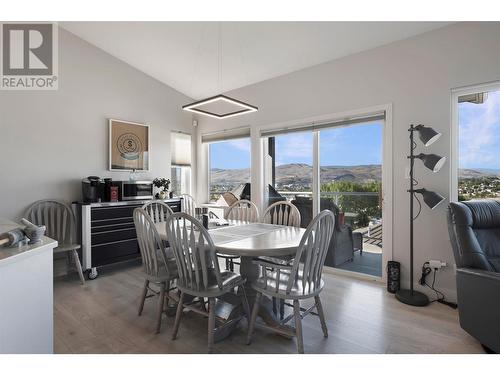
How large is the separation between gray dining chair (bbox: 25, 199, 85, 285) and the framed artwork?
2.70 feet

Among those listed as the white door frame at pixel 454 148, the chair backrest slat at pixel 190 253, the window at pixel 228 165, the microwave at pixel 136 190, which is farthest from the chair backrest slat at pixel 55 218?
the white door frame at pixel 454 148

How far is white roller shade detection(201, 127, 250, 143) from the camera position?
4297 millimetres

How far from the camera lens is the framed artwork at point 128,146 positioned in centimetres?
390

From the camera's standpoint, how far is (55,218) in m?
3.36

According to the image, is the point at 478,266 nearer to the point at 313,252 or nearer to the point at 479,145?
Answer: the point at 313,252

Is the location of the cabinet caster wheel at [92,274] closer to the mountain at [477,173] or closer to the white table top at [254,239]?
the white table top at [254,239]

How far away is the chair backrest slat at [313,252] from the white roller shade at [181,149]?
3.51m

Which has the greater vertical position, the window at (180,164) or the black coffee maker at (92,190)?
the window at (180,164)

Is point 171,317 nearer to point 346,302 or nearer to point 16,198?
point 346,302

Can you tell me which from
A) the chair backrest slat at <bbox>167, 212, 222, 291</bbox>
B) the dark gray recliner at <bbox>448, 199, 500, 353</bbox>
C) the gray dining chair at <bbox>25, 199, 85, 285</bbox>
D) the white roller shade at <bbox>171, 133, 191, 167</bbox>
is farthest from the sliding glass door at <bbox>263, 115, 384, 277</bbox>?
the gray dining chair at <bbox>25, 199, 85, 285</bbox>

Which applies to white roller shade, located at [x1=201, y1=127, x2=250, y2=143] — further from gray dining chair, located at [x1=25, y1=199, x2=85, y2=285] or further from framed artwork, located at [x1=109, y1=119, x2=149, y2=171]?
gray dining chair, located at [x1=25, y1=199, x2=85, y2=285]

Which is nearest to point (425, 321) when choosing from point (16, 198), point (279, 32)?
point (279, 32)

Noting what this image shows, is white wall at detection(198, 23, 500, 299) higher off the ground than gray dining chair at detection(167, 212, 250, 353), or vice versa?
white wall at detection(198, 23, 500, 299)
